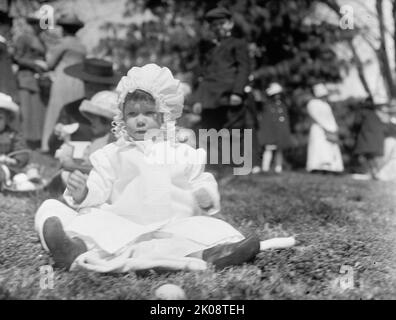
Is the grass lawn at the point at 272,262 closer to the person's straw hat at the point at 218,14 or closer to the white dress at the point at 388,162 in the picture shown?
the person's straw hat at the point at 218,14

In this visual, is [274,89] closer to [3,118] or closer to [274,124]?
[274,124]

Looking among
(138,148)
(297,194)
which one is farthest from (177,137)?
(297,194)

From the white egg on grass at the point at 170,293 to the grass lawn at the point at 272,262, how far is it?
3cm

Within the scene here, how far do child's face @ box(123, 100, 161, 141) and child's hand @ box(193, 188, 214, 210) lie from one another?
0.38 metres

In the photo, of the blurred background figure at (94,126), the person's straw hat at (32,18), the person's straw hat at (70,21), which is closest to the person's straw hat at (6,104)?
the blurred background figure at (94,126)

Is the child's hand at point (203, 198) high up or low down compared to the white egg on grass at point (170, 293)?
up

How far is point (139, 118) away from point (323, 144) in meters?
6.64

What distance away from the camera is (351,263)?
322 cm

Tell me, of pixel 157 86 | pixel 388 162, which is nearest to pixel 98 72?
pixel 157 86

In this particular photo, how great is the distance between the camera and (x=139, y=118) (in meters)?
3.36

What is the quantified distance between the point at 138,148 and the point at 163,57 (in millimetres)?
5210

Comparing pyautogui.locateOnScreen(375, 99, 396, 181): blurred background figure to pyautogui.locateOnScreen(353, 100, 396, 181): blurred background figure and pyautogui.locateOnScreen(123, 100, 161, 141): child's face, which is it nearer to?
pyautogui.locateOnScreen(353, 100, 396, 181): blurred background figure

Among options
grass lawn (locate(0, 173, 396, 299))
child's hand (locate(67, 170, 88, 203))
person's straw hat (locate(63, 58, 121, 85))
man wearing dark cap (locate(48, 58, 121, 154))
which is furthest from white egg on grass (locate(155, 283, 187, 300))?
person's straw hat (locate(63, 58, 121, 85))

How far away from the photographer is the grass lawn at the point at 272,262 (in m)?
2.69
